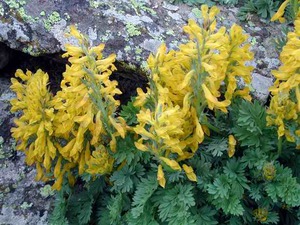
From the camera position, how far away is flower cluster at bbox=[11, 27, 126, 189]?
3018 millimetres

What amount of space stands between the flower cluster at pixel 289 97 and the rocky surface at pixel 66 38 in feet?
2.00

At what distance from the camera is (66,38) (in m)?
3.82

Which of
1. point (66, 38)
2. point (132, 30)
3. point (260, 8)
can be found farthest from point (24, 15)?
point (260, 8)

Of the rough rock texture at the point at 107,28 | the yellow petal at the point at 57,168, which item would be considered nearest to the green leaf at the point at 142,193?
the yellow petal at the point at 57,168

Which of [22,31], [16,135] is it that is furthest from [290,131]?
[22,31]

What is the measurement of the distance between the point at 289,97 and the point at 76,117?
104 cm

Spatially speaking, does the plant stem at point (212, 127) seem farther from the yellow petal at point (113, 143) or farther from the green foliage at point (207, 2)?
the green foliage at point (207, 2)

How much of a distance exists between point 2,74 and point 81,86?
138cm

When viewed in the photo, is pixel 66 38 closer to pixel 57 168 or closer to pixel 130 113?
pixel 130 113

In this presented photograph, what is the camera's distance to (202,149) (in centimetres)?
326

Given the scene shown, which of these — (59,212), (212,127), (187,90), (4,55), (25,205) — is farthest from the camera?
(4,55)

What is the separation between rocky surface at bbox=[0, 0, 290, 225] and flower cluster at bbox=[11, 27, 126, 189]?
1.32ft

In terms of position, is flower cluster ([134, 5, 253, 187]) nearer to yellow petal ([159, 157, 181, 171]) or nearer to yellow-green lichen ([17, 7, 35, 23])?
yellow petal ([159, 157, 181, 171])

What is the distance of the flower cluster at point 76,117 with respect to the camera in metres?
3.02
